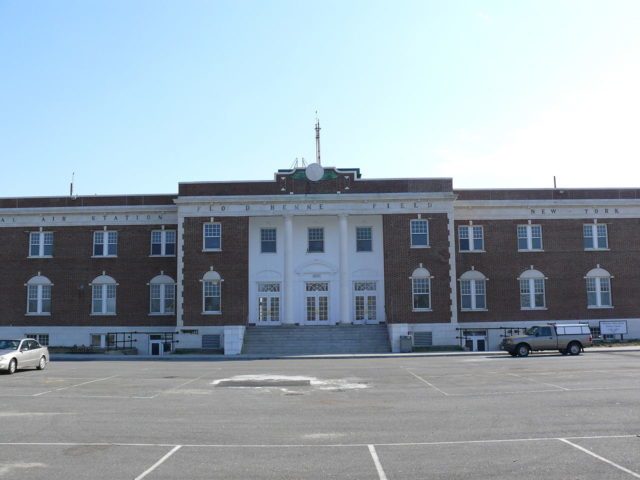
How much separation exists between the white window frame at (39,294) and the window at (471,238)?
27072mm

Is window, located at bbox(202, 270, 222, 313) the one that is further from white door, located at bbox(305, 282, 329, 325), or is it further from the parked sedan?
the parked sedan

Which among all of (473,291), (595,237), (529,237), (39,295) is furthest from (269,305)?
(595,237)

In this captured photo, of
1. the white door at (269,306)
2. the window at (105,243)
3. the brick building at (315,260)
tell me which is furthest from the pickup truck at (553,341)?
the window at (105,243)

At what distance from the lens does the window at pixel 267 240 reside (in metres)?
41.2

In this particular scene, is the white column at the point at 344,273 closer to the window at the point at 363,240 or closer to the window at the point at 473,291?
the window at the point at 363,240

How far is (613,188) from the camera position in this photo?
42.6m

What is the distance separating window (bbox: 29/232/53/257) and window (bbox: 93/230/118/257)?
3.05m

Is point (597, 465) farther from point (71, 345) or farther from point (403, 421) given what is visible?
point (71, 345)

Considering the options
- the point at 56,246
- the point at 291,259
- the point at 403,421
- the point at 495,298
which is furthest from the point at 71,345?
the point at 403,421

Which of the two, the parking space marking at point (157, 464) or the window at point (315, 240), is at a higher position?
the window at point (315, 240)

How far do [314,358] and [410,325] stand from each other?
8082 mm

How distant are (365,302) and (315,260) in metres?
4.12

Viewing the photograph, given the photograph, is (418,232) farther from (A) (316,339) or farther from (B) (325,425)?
(B) (325,425)

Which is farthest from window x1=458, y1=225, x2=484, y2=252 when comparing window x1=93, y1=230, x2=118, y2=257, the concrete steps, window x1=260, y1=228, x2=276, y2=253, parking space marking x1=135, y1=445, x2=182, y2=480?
parking space marking x1=135, y1=445, x2=182, y2=480
